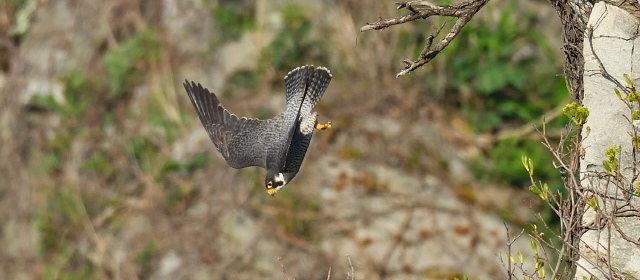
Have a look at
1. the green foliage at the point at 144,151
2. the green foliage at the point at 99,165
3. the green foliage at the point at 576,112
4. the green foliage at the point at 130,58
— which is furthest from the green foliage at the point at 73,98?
the green foliage at the point at 576,112

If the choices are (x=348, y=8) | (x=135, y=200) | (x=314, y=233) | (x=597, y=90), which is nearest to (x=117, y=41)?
(x=135, y=200)

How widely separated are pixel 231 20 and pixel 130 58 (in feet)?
3.53

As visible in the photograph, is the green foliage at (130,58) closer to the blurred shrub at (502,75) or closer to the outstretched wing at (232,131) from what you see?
the blurred shrub at (502,75)

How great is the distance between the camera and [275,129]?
5.44 m

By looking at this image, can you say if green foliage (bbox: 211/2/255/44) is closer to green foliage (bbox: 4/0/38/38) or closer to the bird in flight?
green foliage (bbox: 4/0/38/38)

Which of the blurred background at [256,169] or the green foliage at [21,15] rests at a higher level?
the green foliage at [21,15]

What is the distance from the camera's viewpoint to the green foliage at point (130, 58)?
1055cm

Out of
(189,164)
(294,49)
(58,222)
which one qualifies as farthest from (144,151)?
(294,49)

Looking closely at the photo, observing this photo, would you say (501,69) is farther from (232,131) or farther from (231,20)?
(232,131)

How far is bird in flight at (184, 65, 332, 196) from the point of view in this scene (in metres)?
5.30

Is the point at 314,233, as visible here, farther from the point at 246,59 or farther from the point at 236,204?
the point at 246,59

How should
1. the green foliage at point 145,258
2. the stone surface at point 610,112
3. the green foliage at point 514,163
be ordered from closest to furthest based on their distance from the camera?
the stone surface at point 610,112
the green foliage at point 514,163
the green foliage at point 145,258

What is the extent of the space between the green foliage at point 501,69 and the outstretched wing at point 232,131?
11.9 ft

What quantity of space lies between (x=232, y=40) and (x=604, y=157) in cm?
670
